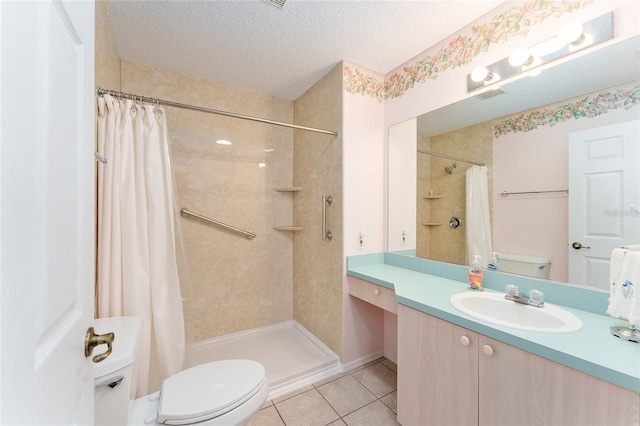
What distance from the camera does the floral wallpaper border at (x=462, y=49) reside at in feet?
4.16

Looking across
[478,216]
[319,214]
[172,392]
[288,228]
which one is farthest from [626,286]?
[288,228]

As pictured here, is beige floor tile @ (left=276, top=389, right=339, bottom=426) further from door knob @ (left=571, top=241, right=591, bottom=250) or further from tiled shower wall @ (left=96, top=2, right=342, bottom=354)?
door knob @ (left=571, top=241, right=591, bottom=250)

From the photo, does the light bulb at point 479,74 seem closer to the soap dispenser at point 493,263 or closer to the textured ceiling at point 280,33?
the textured ceiling at point 280,33

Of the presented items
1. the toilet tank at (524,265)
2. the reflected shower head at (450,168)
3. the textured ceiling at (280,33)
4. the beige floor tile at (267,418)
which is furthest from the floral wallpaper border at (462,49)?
the beige floor tile at (267,418)

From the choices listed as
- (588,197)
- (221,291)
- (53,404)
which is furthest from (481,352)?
(221,291)

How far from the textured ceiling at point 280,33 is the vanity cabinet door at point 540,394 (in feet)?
5.86

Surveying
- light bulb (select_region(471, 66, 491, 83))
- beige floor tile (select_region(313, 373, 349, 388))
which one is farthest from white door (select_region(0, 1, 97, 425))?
light bulb (select_region(471, 66, 491, 83))

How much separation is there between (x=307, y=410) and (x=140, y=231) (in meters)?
1.47

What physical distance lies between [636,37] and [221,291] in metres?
2.97

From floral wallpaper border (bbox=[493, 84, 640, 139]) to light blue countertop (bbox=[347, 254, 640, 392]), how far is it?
0.83 m

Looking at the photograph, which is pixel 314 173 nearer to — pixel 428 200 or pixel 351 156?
pixel 351 156

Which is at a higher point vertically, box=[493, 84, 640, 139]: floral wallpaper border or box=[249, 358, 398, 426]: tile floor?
box=[493, 84, 640, 139]: floral wallpaper border

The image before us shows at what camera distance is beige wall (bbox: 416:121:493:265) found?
62.4 inches

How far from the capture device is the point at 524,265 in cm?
136
